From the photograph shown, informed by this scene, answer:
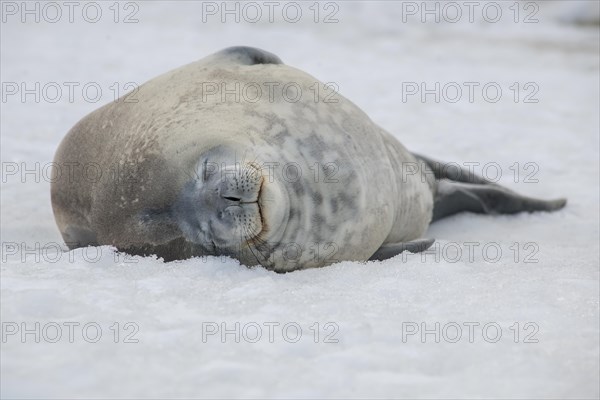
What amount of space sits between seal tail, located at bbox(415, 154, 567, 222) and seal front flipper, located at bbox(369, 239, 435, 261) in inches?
30.6

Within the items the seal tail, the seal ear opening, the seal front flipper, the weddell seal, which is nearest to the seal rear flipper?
the seal tail

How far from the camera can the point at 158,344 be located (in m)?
2.45

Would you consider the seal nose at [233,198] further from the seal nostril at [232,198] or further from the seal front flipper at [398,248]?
the seal front flipper at [398,248]

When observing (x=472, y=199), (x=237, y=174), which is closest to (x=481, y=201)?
(x=472, y=199)

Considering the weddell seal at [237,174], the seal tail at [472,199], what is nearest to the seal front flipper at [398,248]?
the weddell seal at [237,174]

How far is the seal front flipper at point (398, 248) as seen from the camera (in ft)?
11.7

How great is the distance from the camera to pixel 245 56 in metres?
3.82

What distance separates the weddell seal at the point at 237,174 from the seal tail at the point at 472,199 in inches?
24.0

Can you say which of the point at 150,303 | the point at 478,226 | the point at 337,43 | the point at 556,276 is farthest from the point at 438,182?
the point at 337,43

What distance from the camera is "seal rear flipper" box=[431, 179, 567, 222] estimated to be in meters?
4.51

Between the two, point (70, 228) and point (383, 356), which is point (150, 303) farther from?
point (70, 228)

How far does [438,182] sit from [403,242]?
786mm

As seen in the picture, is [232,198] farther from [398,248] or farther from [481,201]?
[481,201]

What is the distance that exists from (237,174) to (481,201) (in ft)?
6.46
